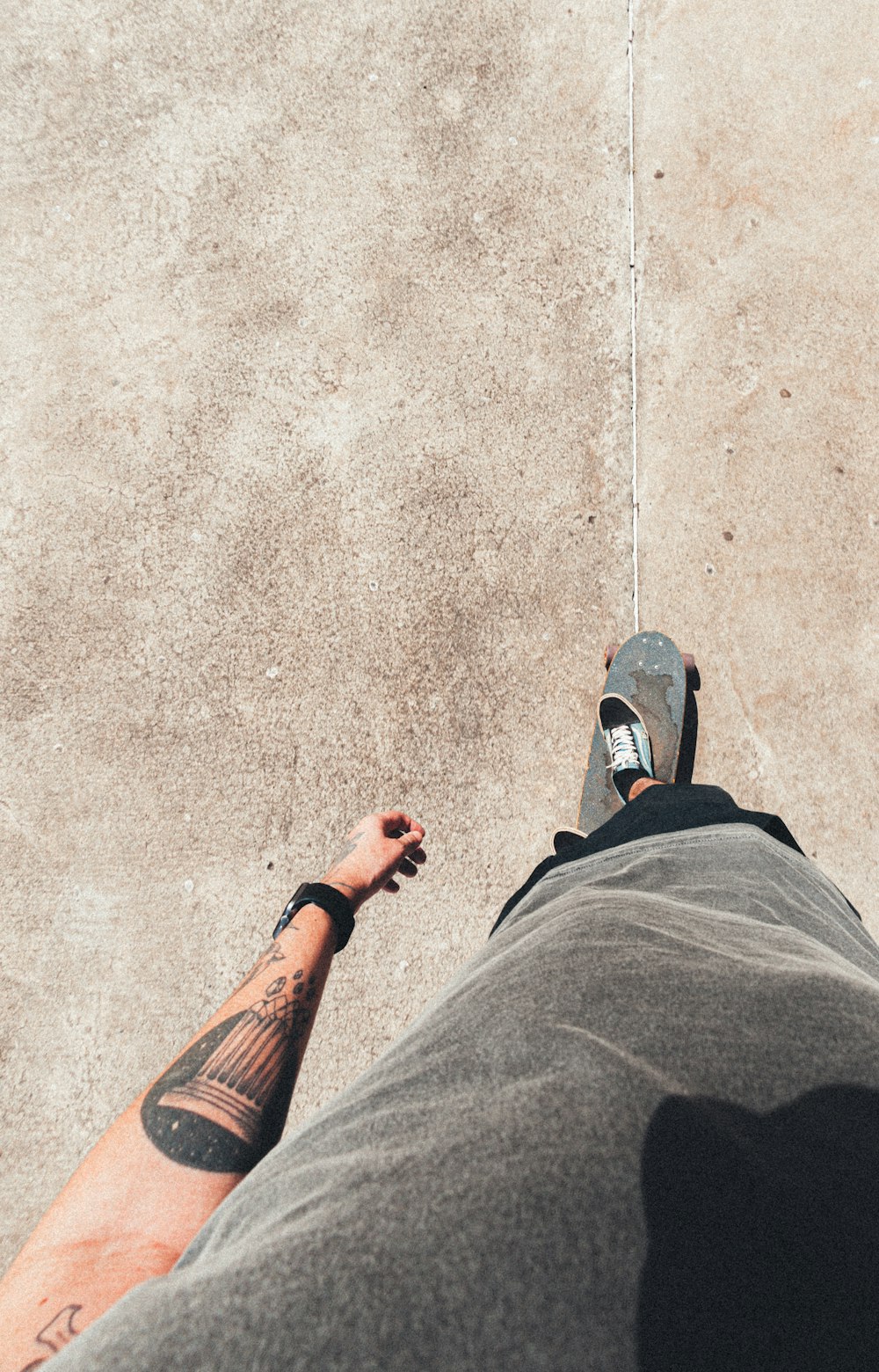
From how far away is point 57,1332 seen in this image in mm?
1014

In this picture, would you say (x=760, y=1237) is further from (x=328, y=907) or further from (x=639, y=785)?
(x=639, y=785)

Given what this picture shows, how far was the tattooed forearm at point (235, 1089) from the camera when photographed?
1.26 metres

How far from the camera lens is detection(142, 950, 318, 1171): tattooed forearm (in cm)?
126

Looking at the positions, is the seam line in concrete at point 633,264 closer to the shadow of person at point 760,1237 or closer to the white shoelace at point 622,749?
the white shoelace at point 622,749

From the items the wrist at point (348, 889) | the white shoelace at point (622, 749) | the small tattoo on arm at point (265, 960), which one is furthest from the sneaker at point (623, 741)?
the small tattoo on arm at point (265, 960)

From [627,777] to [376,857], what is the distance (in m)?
0.83

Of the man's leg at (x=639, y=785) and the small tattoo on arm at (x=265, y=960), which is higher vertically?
the small tattoo on arm at (x=265, y=960)

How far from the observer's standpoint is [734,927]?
1.22 m

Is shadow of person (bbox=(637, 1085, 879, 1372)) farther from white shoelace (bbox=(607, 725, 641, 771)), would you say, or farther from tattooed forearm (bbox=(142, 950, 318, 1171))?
white shoelace (bbox=(607, 725, 641, 771))

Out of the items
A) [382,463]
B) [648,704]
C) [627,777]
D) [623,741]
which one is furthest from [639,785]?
[382,463]

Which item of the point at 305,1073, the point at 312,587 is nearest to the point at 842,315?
the point at 312,587

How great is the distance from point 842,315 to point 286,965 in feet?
9.16

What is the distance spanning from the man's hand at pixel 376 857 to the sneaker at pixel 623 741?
654 millimetres

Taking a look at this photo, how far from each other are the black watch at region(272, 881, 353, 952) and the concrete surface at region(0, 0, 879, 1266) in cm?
50
